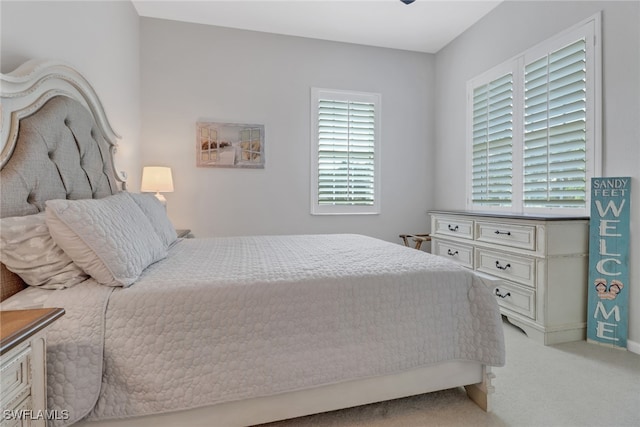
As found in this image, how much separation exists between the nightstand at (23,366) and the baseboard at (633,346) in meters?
2.95

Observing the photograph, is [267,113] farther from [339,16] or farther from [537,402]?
[537,402]

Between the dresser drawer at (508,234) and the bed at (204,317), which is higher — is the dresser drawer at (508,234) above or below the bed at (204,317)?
above

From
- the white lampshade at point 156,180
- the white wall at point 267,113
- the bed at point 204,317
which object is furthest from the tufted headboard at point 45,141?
the white wall at point 267,113

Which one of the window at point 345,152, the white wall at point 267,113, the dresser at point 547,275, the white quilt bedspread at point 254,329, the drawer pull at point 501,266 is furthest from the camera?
the window at point 345,152

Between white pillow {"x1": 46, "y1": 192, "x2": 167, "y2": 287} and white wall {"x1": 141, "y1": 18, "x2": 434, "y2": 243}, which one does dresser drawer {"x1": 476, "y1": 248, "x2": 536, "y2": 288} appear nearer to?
white wall {"x1": 141, "y1": 18, "x2": 434, "y2": 243}

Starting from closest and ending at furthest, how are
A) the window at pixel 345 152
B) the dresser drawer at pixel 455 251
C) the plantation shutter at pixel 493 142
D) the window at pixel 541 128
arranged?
the window at pixel 541 128
the dresser drawer at pixel 455 251
the plantation shutter at pixel 493 142
the window at pixel 345 152

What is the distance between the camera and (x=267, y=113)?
11.3 feet

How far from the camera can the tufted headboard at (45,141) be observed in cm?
121

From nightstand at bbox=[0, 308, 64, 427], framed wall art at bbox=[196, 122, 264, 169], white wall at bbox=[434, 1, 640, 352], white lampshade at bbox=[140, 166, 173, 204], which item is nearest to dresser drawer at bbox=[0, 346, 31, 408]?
nightstand at bbox=[0, 308, 64, 427]

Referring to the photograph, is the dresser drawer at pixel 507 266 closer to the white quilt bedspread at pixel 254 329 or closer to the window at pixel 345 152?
the white quilt bedspread at pixel 254 329

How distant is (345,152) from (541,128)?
1890 millimetres

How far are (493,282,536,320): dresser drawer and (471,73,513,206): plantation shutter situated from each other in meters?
0.89

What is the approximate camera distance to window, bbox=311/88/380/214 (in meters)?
3.58

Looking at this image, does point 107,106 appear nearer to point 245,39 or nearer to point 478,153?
point 245,39
